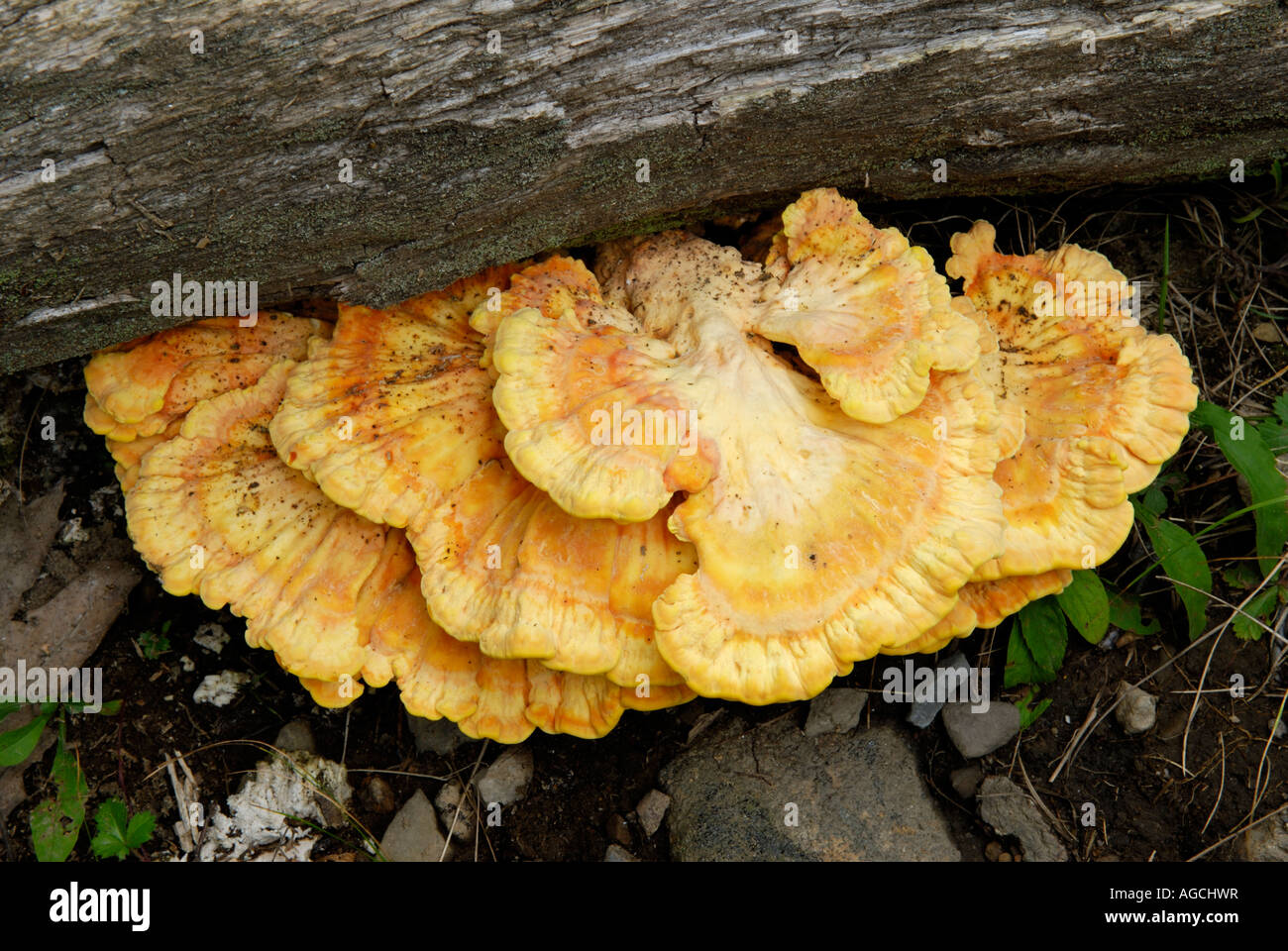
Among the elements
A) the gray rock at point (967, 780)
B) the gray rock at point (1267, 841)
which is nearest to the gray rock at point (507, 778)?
the gray rock at point (967, 780)

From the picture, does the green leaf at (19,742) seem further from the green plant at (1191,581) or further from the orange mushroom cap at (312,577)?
the green plant at (1191,581)

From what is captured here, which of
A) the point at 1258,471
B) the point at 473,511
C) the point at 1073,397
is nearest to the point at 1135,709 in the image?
the point at 1258,471

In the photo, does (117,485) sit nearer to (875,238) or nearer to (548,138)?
(548,138)

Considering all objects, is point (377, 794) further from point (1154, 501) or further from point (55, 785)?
point (1154, 501)
